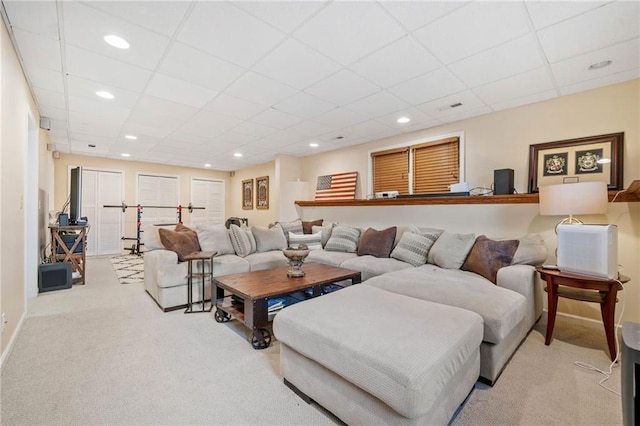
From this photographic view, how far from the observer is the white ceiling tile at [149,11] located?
1771 mm

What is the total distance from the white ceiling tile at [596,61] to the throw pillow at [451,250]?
174 cm

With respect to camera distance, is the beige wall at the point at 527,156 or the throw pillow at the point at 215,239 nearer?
the beige wall at the point at 527,156

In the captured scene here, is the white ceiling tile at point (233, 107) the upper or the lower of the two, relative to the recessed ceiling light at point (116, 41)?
upper

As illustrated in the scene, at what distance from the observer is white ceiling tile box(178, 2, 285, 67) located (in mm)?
1856

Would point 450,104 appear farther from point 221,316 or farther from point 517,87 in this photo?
point 221,316

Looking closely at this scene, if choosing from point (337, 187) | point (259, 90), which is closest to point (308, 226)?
point (337, 187)

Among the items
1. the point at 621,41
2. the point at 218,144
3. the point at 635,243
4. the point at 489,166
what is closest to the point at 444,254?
the point at 489,166

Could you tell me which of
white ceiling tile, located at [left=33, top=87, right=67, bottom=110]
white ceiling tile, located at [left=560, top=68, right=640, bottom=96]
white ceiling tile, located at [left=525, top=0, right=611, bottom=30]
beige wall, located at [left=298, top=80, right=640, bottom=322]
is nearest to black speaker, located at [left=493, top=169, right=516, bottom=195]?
beige wall, located at [left=298, top=80, right=640, bottom=322]

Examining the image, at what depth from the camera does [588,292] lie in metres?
2.52

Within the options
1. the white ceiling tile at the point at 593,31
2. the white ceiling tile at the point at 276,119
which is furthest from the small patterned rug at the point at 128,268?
the white ceiling tile at the point at 593,31

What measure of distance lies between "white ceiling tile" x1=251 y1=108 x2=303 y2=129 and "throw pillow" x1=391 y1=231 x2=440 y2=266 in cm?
220

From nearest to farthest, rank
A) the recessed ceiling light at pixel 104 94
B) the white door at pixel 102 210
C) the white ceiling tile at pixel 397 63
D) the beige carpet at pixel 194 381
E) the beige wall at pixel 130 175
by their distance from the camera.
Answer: the beige carpet at pixel 194 381
the white ceiling tile at pixel 397 63
the recessed ceiling light at pixel 104 94
the beige wall at pixel 130 175
the white door at pixel 102 210

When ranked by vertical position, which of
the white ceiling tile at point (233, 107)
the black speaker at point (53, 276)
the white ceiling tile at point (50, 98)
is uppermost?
the white ceiling tile at point (50, 98)

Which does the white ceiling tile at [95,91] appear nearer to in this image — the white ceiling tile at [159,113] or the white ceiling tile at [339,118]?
the white ceiling tile at [159,113]
